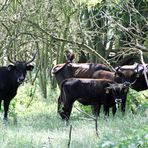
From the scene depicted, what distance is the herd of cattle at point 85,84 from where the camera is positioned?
13773mm

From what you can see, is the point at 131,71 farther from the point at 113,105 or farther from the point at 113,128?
the point at 113,128

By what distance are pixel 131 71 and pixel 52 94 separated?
201 inches

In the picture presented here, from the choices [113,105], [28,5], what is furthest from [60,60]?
[113,105]

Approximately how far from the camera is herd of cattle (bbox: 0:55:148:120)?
1377cm

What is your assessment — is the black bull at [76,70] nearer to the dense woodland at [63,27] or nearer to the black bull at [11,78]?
the dense woodland at [63,27]

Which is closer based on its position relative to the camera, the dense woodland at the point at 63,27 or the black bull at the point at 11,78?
the black bull at the point at 11,78

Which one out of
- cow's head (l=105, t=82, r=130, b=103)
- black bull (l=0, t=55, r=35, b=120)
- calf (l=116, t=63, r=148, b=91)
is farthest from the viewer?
calf (l=116, t=63, r=148, b=91)

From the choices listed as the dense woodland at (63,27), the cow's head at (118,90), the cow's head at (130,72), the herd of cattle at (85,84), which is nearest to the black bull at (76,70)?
the herd of cattle at (85,84)

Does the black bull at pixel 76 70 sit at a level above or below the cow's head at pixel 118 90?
above

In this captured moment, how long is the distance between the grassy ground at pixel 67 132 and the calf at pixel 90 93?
0.46m

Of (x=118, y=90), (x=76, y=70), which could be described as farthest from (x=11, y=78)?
(x=118, y=90)

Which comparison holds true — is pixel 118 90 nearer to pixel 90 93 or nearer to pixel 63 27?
pixel 90 93

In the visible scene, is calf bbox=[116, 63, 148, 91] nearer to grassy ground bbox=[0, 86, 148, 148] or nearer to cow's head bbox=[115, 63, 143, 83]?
cow's head bbox=[115, 63, 143, 83]

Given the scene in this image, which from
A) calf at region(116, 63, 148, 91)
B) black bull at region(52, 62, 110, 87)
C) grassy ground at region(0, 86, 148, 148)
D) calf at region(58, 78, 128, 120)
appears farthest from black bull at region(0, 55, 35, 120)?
calf at region(116, 63, 148, 91)
